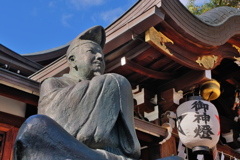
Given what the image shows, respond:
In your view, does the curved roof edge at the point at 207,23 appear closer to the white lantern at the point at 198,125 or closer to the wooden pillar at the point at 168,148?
the white lantern at the point at 198,125

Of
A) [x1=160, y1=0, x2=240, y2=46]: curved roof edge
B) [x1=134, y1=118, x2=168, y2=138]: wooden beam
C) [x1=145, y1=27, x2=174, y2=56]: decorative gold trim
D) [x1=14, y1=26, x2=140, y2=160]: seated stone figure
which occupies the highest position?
[x1=160, y1=0, x2=240, y2=46]: curved roof edge

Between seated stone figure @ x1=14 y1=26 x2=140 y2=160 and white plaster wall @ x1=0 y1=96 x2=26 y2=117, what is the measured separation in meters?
2.17

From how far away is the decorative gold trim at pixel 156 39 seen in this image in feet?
16.8

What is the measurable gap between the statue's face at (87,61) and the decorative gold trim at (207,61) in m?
2.92

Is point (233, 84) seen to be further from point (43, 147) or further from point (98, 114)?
point (43, 147)

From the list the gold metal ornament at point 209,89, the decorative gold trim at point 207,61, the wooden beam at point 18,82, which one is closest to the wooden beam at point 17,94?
the wooden beam at point 18,82

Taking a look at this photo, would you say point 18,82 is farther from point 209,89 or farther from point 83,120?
point 209,89

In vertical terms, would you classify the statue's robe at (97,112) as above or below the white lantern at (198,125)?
below

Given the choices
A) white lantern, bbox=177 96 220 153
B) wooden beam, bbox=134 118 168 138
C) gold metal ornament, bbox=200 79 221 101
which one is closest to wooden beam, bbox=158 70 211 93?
gold metal ornament, bbox=200 79 221 101

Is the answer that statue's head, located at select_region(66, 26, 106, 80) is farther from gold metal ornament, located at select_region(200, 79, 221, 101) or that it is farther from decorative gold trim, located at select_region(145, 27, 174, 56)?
gold metal ornament, located at select_region(200, 79, 221, 101)

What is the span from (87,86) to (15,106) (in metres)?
2.64

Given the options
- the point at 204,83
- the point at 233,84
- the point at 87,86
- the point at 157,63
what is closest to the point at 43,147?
the point at 87,86

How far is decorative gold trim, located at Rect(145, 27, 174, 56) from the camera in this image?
5.12 meters

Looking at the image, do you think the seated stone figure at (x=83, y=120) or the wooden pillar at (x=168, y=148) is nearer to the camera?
the seated stone figure at (x=83, y=120)
